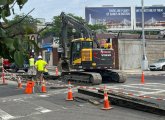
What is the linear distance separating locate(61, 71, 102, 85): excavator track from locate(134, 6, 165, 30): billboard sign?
65416mm

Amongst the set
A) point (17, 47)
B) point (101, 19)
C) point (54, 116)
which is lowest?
point (54, 116)

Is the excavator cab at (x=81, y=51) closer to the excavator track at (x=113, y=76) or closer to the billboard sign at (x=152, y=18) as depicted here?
the excavator track at (x=113, y=76)

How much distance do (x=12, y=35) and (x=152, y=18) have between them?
300ft

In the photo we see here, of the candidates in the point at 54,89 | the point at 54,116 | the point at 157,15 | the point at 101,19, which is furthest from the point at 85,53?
the point at 157,15

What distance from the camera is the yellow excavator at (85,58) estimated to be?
2486 centimetres

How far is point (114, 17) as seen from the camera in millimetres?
91625

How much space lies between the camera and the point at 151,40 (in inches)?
2034

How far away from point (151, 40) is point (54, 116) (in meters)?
40.6

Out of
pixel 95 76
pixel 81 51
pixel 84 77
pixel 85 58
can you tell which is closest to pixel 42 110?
pixel 95 76

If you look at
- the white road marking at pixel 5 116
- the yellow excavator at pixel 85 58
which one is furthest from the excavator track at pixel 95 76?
the white road marking at pixel 5 116

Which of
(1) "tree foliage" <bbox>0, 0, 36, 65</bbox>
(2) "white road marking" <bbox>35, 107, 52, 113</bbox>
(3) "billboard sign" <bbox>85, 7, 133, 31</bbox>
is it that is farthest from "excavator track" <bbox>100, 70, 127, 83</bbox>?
(3) "billboard sign" <bbox>85, 7, 133, 31</bbox>

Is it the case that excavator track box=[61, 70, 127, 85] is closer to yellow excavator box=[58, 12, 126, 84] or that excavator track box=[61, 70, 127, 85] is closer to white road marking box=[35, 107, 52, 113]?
yellow excavator box=[58, 12, 126, 84]

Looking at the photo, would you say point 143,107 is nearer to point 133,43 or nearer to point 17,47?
point 17,47

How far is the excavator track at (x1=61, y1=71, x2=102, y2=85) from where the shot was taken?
76.2 feet
